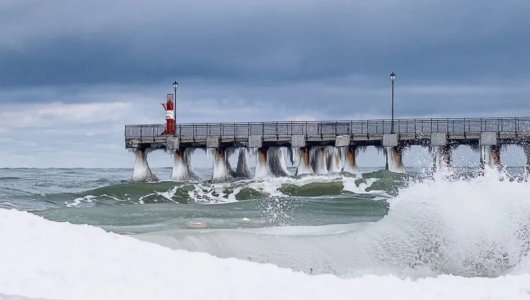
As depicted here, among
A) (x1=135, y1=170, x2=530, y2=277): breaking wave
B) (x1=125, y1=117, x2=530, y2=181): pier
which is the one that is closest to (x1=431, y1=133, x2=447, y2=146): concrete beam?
(x1=125, y1=117, x2=530, y2=181): pier

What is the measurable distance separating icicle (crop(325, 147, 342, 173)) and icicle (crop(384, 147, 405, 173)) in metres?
8.13

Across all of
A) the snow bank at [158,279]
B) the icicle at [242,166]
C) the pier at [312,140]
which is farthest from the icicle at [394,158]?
the snow bank at [158,279]

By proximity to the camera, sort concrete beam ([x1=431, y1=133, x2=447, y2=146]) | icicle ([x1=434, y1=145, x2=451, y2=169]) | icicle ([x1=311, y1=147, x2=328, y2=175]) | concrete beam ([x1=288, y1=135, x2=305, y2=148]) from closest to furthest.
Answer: concrete beam ([x1=431, y1=133, x2=447, y2=146]) → icicle ([x1=434, y1=145, x2=451, y2=169]) → concrete beam ([x1=288, y1=135, x2=305, y2=148]) → icicle ([x1=311, y1=147, x2=328, y2=175])

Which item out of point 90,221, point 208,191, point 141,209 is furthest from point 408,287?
point 208,191

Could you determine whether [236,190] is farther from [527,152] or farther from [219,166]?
[527,152]

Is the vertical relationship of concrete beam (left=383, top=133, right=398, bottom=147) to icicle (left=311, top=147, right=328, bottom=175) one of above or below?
above

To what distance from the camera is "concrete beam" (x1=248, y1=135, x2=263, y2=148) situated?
44.5 meters

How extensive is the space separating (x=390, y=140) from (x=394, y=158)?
3.97 feet

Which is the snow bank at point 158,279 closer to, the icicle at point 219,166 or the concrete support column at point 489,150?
the concrete support column at point 489,150

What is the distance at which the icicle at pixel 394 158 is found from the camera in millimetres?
43625

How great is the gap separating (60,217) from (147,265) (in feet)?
42.1

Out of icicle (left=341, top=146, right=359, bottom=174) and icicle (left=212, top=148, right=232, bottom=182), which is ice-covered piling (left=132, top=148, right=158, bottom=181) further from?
icicle (left=341, top=146, right=359, bottom=174)

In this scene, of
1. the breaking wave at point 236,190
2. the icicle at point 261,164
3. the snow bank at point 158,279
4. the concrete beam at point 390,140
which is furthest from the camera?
the icicle at point 261,164

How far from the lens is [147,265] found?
10.2m
